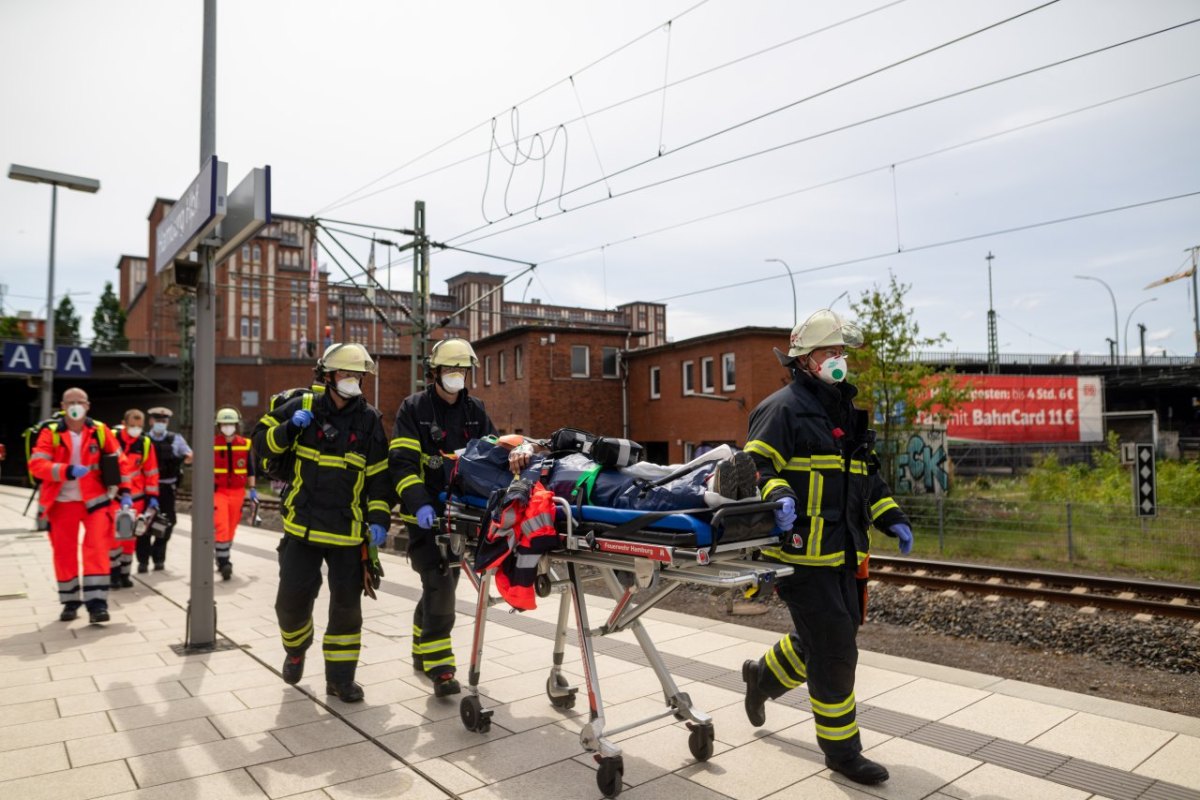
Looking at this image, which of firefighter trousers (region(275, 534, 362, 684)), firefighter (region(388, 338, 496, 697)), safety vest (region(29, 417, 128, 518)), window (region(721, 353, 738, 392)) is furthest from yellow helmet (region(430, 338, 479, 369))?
window (region(721, 353, 738, 392))

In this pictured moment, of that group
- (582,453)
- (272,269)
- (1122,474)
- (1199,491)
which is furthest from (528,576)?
(272,269)

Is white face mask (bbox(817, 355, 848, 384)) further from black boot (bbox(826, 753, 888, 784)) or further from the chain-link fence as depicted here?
the chain-link fence

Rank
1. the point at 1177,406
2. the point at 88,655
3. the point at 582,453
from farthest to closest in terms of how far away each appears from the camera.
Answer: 1. the point at 1177,406
2. the point at 88,655
3. the point at 582,453

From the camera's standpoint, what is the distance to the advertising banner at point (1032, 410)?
35.1 m

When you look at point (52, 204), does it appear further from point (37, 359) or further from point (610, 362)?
point (610, 362)

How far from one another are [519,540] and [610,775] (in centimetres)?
114

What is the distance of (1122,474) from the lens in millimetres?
19094

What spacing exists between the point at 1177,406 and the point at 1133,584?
52.2 metres

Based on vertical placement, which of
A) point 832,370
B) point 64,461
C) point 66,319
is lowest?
point 64,461

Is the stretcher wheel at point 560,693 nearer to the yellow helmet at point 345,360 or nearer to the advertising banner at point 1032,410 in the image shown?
the yellow helmet at point 345,360

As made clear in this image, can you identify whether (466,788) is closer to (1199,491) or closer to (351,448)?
(351,448)

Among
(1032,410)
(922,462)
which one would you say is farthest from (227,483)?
(1032,410)

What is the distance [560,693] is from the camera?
5066mm

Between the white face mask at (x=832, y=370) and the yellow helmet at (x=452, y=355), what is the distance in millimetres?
2271
